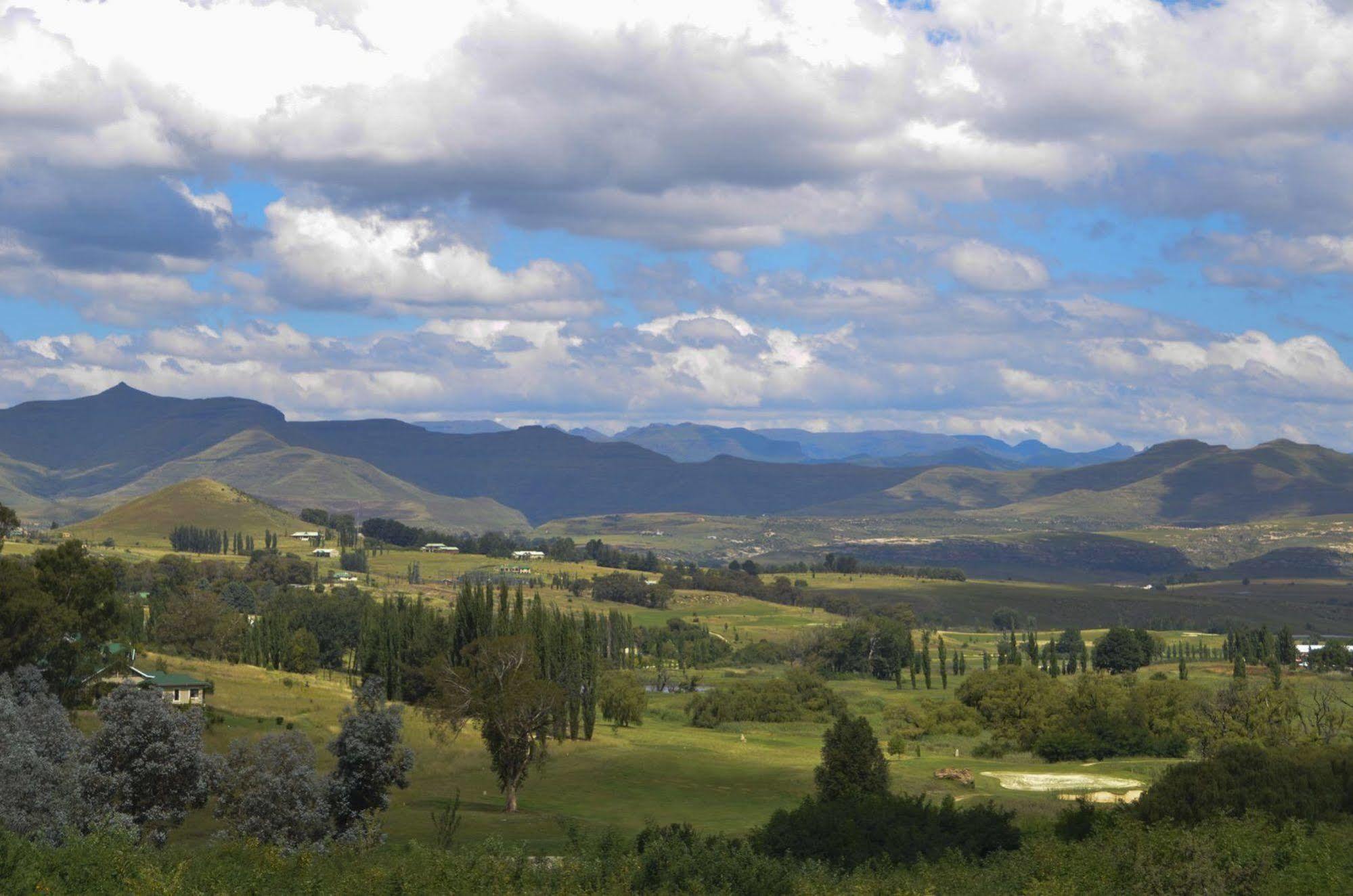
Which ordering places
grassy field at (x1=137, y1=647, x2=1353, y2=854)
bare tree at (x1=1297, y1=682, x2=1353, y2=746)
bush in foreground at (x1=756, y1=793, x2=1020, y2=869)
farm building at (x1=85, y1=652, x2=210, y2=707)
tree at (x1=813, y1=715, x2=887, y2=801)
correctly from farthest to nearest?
bare tree at (x1=1297, y1=682, x2=1353, y2=746)
farm building at (x1=85, y1=652, x2=210, y2=707)
grassy field at (x1=137, y1=647, x2=1353, y2=854)
tree at (x1=813, y1=715, x2=887, y2=801)
bush in foreground at (x1=756, y1=793, x2=1020, y2=869)

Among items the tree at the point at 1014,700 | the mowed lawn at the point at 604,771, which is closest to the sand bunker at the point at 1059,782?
the mowed lawn at the point at 604,771

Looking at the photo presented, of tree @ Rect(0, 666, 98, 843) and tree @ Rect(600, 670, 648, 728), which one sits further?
tree @ Rect(600, 670, 648, 728)

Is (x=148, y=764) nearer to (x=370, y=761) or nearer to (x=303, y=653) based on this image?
(x=370, y=761)

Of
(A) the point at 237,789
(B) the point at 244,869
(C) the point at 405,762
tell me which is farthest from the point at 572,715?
(B) the point at 244,869

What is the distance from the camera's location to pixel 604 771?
3954 inches

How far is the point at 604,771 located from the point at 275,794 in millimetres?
40012

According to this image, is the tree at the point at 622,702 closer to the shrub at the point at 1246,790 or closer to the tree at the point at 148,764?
the tree at the point at 148,764

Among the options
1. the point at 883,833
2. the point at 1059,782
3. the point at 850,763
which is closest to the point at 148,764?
the point at 883,833

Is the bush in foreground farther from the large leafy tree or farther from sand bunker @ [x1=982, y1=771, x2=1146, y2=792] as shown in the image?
the large leafy tree

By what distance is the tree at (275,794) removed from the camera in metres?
63.6

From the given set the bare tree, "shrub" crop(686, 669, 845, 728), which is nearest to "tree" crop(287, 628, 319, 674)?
"shrub" crop(686, 669, 845, 728)

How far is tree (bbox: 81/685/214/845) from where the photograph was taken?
66.2 metres

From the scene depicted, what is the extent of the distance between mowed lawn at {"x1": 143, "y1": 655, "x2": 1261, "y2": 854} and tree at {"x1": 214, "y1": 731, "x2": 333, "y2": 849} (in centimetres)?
Result: 394

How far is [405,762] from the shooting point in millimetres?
75750
